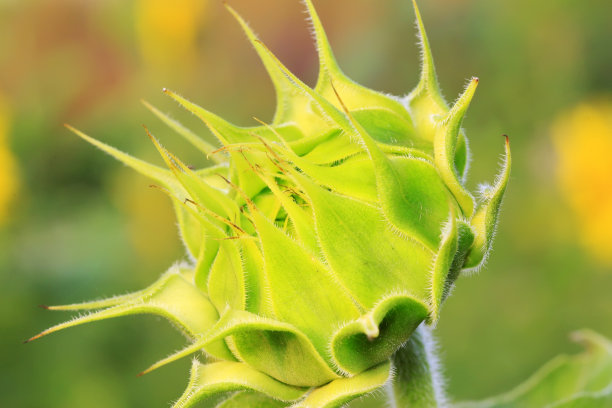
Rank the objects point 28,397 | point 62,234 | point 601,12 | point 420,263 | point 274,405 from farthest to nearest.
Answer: point 601,12
point 62,234
point 28,397
point 274,405
point 420,263

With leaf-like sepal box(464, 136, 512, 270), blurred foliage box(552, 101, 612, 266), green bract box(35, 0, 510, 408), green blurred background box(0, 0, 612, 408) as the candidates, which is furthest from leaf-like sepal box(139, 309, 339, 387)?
blurred foliage box(552, 101, 612, 266)

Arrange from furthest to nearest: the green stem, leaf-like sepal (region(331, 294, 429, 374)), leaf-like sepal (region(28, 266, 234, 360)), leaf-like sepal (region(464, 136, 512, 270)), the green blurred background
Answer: the green blurred background
the green stem
leaf-like sepal (region(28, 266, 234, 360))
leaf-like sepal (region(464, 136, 512, 270))
leaf-like sepal (region(331, 294, 429, 374))

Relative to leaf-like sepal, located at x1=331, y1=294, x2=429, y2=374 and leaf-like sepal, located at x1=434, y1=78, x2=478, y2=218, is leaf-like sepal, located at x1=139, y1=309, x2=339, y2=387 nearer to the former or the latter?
leaf-like sepal, located at x1=331, y1=294, x2=429, y2=374

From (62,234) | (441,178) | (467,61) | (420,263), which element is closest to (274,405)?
(420,263)

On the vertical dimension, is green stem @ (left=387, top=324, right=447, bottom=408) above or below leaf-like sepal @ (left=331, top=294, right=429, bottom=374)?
below

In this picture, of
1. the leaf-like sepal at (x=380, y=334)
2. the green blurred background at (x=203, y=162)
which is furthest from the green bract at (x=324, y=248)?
the green blurred background at (x=203, y=162)

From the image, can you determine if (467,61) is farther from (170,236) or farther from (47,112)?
(47,112)

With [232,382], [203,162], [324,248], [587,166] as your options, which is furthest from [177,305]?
[587,166]
